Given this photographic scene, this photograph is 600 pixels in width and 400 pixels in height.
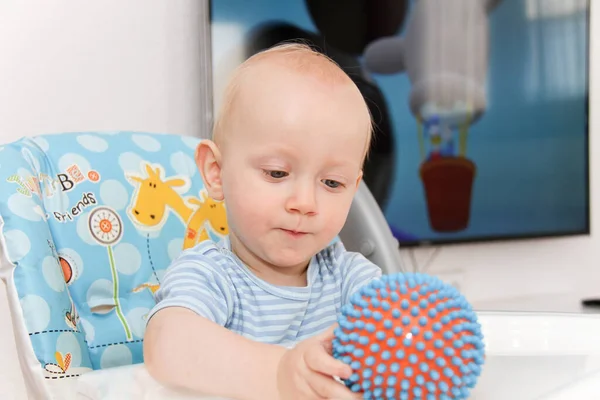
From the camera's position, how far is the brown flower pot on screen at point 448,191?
2.11 m

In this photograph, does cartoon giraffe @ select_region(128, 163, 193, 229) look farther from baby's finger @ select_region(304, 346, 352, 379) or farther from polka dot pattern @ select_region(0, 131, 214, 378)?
baby's finger @ select_region(304, 346, 352, 379)

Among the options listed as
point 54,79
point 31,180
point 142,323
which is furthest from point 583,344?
point 54,79

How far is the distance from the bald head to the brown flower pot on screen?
1.41 meters

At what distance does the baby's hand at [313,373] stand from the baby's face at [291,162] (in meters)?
0.19

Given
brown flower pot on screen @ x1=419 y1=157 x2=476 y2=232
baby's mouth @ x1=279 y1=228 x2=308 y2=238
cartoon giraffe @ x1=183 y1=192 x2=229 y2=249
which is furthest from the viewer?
brown flower pot on screen @ x1=419 y1=157 x2=476 y2=232

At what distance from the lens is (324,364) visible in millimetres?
471

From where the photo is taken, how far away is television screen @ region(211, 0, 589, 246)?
6.33ft

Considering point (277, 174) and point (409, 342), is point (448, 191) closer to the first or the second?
point (277, 174)

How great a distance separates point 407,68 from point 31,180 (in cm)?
143

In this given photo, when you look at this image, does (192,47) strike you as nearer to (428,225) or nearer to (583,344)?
(428,225)

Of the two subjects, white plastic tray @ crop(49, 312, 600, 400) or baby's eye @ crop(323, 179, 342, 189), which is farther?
baby's eye @ crop(323, 179, 342, 189)

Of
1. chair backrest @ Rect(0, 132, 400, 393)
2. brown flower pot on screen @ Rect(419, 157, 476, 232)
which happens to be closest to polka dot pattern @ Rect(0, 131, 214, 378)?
chair backrest @ Rect(0, 132, 400, 393)

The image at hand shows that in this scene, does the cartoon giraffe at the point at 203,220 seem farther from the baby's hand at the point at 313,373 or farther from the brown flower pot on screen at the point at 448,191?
the brown flower pot on screen at the point at 448,191

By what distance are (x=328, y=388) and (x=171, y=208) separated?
546 millimetres
